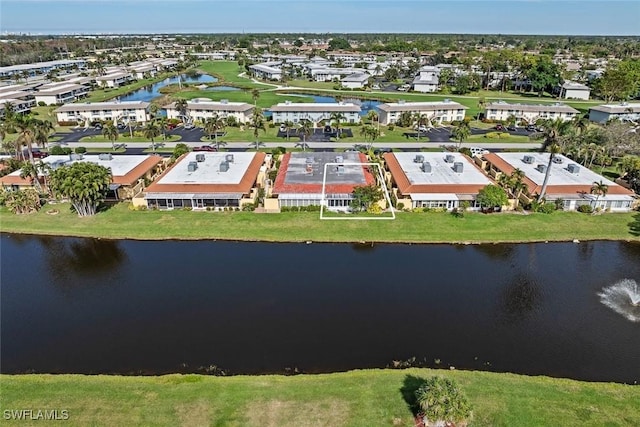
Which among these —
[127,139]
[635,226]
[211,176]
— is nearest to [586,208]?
[635,226]

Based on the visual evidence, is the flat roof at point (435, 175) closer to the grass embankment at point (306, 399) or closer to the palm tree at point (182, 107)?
the grass embankment at point (306, 399)

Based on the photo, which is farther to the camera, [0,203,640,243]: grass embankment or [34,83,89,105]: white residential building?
[34,83,89,105]: white residential building

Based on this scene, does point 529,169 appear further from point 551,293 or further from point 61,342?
point 61,342

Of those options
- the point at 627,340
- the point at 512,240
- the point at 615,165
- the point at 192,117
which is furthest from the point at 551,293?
the point at 192,117

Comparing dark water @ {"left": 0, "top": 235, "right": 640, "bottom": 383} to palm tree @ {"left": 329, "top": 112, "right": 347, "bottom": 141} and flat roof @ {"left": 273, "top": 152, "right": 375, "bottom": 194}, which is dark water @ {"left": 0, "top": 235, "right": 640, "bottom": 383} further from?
palm tree @ {"left": 329, "top": 112, "right": 347, "bottom": 141}

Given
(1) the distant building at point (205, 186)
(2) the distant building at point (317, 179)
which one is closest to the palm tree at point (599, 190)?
(2) the distant building at point (317, 179)

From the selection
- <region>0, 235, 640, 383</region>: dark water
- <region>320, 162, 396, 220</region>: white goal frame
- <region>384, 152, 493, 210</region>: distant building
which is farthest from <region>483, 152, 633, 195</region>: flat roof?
<region>320, 162, 396, 220</region>: white goal frame
